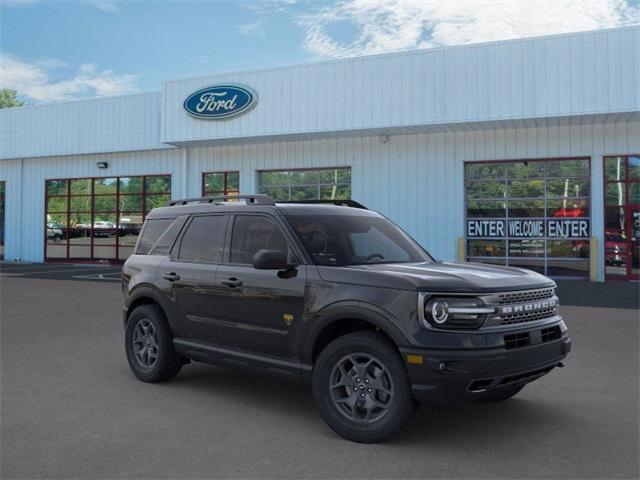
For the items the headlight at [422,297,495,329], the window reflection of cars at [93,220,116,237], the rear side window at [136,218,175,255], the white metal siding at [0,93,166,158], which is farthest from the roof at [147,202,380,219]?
the window reflection of cars at [93,220,116,237]

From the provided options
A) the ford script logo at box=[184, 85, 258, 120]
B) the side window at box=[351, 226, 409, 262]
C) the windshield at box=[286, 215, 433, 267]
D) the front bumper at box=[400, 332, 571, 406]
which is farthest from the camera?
the ford script logo at box=[184, 85, 258, 120]

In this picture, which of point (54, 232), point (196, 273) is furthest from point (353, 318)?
point (54, 232)

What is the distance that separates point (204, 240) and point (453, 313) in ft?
9.01

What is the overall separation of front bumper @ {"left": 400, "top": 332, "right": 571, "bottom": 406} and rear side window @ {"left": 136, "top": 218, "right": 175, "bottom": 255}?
3373mm

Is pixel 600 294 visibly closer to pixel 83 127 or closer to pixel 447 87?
pixel 447 87

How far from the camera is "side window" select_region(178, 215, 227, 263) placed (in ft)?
19.1

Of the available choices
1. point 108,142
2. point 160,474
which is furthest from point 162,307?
point 108,142

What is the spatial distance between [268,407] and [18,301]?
9568 mm

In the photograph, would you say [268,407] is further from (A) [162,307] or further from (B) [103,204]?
(B) [103,204]

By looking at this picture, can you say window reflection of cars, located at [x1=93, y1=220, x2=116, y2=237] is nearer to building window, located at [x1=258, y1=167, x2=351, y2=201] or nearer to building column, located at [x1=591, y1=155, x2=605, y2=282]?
building window, located at [x1=258, y1=167, x2=351, y2=201]

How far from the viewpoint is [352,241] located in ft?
17.6

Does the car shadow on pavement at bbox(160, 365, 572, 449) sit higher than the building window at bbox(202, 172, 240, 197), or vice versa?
the building window at bbox(202, 172, 240, 197)

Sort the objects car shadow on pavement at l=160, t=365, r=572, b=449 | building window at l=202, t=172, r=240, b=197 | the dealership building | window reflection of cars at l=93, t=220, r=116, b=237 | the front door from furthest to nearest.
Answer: window reflection of cars at l=93, t=220, r=116, b=237 → building window at l=202, t=172, r=240, b=197 → the dealership building → the front door → car shadow on pavement at l=160, t=365, r=572, b=449

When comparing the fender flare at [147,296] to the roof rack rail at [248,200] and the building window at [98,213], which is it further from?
the building window at [98,213]
